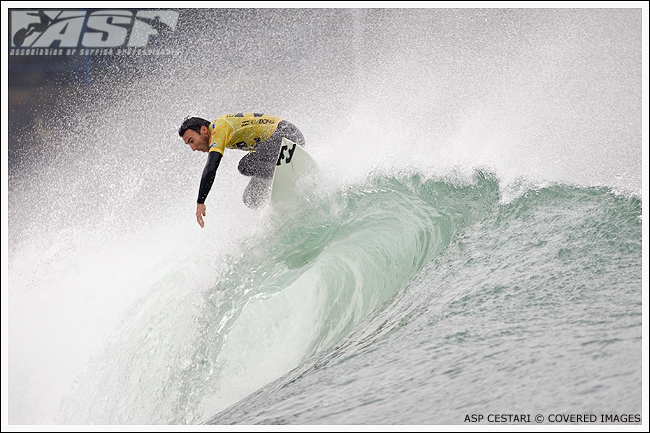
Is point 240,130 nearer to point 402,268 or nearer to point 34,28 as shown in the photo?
point 402,268

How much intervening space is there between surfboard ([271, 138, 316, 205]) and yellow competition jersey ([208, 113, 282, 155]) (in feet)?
0.58

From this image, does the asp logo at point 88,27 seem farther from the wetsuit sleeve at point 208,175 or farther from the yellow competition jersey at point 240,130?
the wetsuit sleeve at point 208,175

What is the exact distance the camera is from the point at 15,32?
11.7 meters

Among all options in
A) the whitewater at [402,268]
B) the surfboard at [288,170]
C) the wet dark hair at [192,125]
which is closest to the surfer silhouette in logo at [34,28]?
the whitewater at [402,268]

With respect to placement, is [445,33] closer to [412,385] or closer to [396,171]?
[396,171]

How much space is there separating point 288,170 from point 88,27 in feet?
31.0

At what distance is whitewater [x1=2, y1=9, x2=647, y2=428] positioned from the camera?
2301 millimetres

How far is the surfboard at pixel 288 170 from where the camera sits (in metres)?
4.00

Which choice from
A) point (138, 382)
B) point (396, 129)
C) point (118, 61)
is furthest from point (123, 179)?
point (138, 382)

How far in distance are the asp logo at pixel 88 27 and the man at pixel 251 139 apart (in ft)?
27.3

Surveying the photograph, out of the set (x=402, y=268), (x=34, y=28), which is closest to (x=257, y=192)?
(x=402, y=268)

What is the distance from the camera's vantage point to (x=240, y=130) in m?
3.97

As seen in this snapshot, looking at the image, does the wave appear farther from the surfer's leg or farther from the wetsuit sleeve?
the wetsuit sleeve

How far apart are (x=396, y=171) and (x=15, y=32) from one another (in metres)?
10.2
